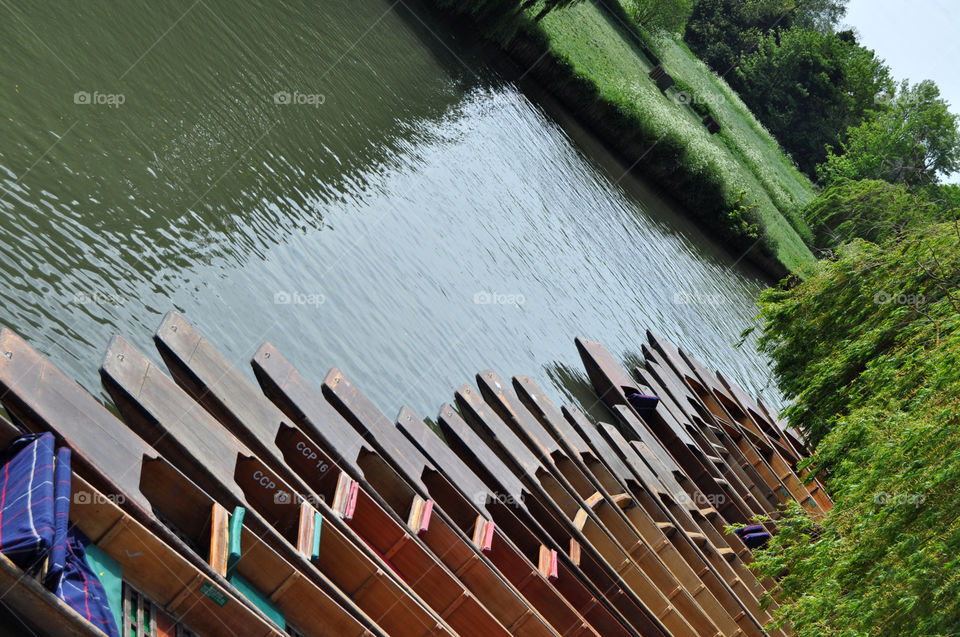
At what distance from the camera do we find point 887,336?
558 inches

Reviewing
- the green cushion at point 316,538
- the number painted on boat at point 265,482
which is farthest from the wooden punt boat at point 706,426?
the number painted on boat at point 265,482

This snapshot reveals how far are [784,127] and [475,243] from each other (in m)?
54.9

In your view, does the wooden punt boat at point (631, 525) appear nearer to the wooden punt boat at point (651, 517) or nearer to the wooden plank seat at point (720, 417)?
the wooden punt boat at point (651, 517)

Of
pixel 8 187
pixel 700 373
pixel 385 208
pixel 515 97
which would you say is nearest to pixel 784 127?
pixel 515 97

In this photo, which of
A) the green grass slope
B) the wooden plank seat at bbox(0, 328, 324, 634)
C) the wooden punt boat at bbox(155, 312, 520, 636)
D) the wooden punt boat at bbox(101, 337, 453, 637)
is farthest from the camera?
the green grass slope

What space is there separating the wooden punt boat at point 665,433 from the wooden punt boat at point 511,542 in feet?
21.1

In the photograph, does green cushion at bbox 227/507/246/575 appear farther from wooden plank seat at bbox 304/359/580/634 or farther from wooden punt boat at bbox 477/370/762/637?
wooden punt boat at bbox 477/370/762/637

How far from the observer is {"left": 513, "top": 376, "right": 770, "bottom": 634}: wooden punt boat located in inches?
561

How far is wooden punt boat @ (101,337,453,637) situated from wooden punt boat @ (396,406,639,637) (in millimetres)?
2158

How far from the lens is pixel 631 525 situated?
13.5 m

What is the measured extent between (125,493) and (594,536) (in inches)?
308

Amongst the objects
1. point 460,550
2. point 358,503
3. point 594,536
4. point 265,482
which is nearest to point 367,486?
point 358,503

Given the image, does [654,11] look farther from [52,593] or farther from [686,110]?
[52,593]

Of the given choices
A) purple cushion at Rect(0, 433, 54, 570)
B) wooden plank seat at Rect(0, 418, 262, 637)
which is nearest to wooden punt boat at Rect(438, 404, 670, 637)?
wooden plank seat at Rect(0, 418, 262, 637)
